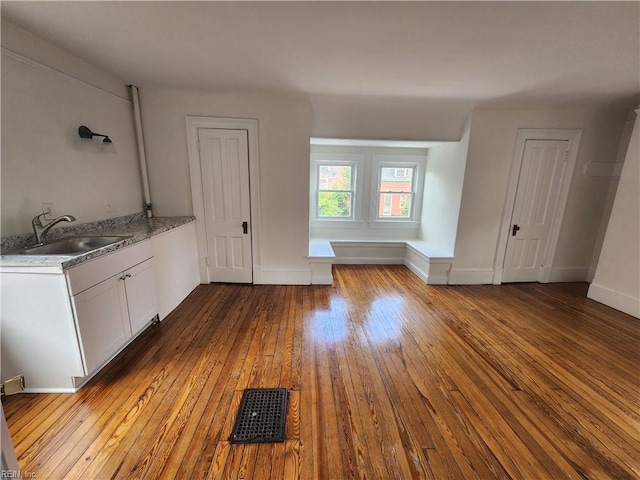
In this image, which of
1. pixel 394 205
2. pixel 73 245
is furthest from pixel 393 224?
pixel 73 245

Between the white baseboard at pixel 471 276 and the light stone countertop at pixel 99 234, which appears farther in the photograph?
the white baseboard at pixel 471 276

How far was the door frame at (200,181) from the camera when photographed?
3.27 meters

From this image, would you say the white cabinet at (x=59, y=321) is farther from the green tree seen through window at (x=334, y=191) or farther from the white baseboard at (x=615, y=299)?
the white baseboard at (x=615, y=299)

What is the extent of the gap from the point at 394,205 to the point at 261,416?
4349 millimetres

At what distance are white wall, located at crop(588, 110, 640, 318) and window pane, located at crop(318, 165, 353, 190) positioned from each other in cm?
366

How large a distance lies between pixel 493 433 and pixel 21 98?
3970 mm

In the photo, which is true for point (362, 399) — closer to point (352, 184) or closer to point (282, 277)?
point (282, 277)

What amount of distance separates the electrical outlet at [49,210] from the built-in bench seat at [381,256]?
2.66 meters

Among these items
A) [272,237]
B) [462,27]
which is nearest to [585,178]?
[462,27]

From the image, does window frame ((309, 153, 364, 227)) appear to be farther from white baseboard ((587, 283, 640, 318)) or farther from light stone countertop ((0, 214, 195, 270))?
white baseboard ((587, 283, 640, 318))

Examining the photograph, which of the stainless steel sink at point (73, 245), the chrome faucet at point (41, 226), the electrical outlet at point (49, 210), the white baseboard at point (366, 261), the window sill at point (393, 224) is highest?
the electrical outlet at point (49, 210)

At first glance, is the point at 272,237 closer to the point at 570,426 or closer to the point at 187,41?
the point at 187,41

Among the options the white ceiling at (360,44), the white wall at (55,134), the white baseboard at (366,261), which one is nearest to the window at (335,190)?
the white baseboard at (366,261)

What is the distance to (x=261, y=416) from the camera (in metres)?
1.64
